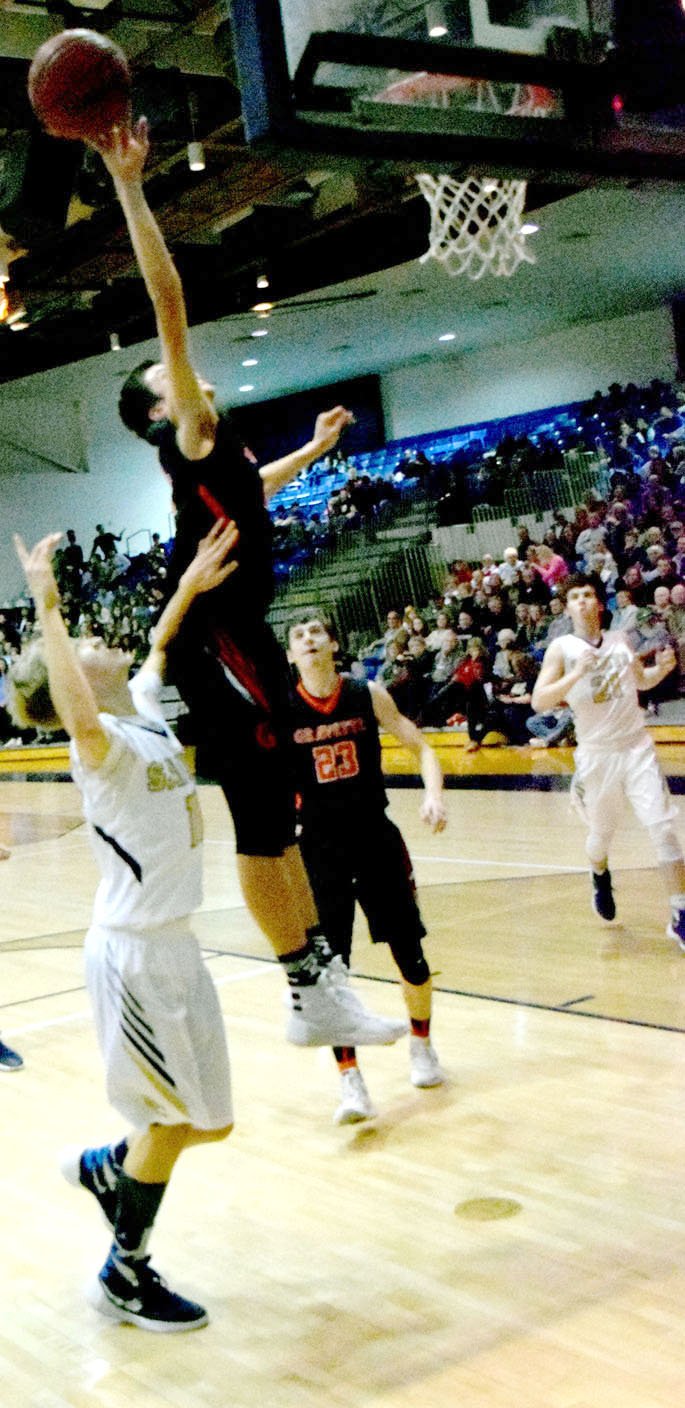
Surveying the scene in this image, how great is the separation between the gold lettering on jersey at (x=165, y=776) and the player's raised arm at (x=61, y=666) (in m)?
0.14

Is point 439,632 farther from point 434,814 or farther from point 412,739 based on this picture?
point 434,814

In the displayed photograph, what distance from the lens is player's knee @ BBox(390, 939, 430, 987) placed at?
4820 mm

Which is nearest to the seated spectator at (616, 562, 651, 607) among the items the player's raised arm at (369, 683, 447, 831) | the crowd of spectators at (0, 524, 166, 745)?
the crowd of spectators at (0, 524, 166, 745)

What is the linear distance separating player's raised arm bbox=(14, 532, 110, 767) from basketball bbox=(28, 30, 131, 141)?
829mm

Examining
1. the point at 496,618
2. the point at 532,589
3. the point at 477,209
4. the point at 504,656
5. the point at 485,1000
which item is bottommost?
the point at 485,1000

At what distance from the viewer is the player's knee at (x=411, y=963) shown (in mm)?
4820

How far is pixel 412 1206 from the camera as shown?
387 cm

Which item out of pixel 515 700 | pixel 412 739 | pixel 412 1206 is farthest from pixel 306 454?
pixel 515 700

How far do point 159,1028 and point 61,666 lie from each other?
860mm

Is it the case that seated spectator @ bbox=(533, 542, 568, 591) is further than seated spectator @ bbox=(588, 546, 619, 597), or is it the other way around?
seated spectator @ bbox=(533, 542, 568, 591)

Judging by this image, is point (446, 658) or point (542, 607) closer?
point (542, 607)

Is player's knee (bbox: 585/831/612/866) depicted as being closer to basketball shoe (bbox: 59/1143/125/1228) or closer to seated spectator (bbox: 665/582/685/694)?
basketball shoe (bbox: 59/1143/125/1228)

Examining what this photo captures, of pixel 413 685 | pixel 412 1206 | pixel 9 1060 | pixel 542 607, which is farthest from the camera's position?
pixel 413 685

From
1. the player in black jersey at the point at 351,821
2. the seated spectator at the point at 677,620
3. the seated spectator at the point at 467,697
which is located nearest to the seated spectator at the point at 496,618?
the seated spectator at the point at 467,697
